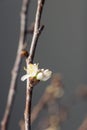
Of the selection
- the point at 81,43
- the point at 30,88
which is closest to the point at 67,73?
the point at 81,43

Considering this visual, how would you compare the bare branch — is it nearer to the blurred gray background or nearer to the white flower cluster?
the white flower cluster

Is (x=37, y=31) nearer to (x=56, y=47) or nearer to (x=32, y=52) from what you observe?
(x=32, y=52)

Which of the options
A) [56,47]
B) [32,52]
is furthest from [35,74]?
[56,47]

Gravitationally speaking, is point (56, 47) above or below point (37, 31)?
below

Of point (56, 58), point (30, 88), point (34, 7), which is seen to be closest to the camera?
point (30, 88)

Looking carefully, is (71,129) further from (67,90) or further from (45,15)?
(45,15)

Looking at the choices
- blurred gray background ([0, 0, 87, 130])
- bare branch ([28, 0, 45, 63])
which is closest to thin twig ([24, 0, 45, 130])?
bare branch ([28, 0, 45, 63])

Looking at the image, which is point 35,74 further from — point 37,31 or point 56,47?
point 56,47

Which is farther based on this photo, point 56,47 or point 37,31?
point 56,47
